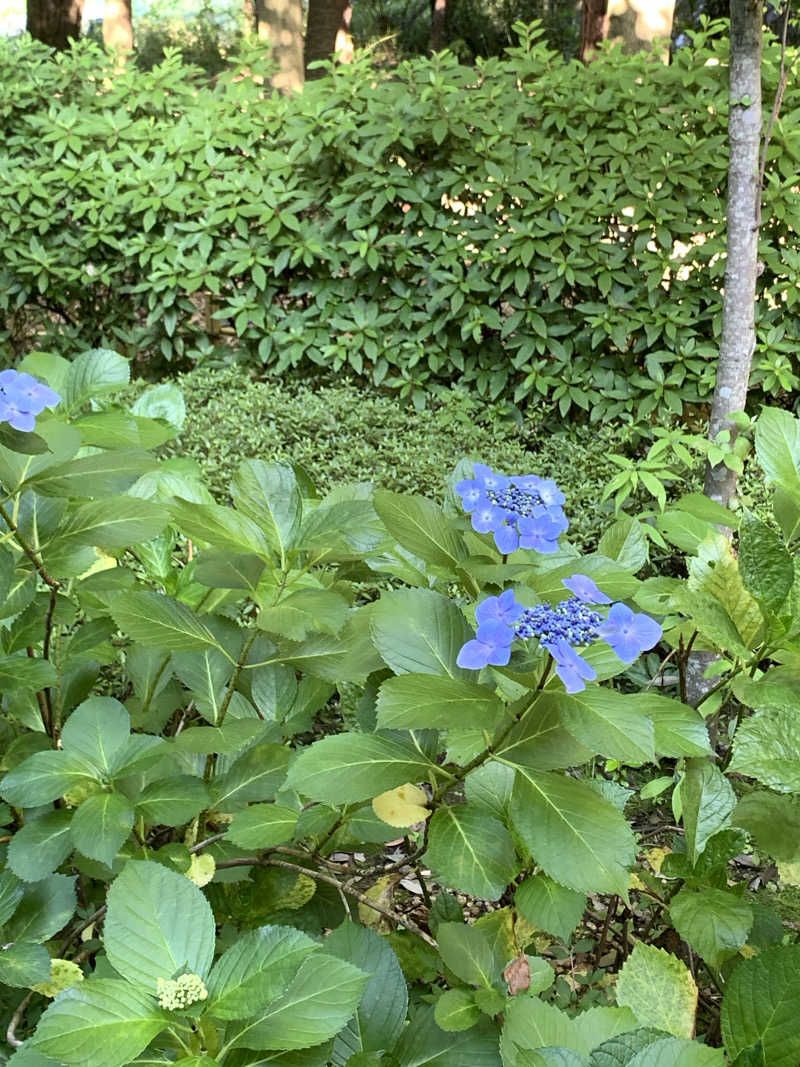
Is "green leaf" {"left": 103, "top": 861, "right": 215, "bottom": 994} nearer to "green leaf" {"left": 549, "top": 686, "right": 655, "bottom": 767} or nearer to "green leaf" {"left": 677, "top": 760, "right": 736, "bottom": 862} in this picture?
"green leaf" {"left": 549, "top": 686, "right": 655, "bottom": 767}

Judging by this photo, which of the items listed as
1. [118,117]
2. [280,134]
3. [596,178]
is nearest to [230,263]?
[280,134]

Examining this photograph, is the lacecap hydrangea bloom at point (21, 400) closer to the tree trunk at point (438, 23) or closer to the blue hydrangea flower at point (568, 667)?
the blue hydrangea flower at point (568, 667)

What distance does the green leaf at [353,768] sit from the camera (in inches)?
31.4

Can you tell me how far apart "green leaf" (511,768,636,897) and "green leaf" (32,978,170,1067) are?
341mm

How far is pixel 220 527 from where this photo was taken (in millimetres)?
1018

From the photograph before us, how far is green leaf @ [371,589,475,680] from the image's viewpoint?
84 cm

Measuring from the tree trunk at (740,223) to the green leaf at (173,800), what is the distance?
2.51m

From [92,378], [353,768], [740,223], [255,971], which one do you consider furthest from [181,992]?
[740,223]

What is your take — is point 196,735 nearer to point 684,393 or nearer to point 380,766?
point 380,766

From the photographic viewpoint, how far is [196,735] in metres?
1.01

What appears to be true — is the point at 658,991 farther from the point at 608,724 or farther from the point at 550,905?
the point at 608,724

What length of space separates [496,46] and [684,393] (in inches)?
595

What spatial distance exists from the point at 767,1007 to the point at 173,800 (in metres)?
0.64

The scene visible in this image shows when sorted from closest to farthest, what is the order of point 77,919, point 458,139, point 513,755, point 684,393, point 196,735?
point 513,755 → point 196,735 → point 77,919 → point 684,393 → point 458,139
